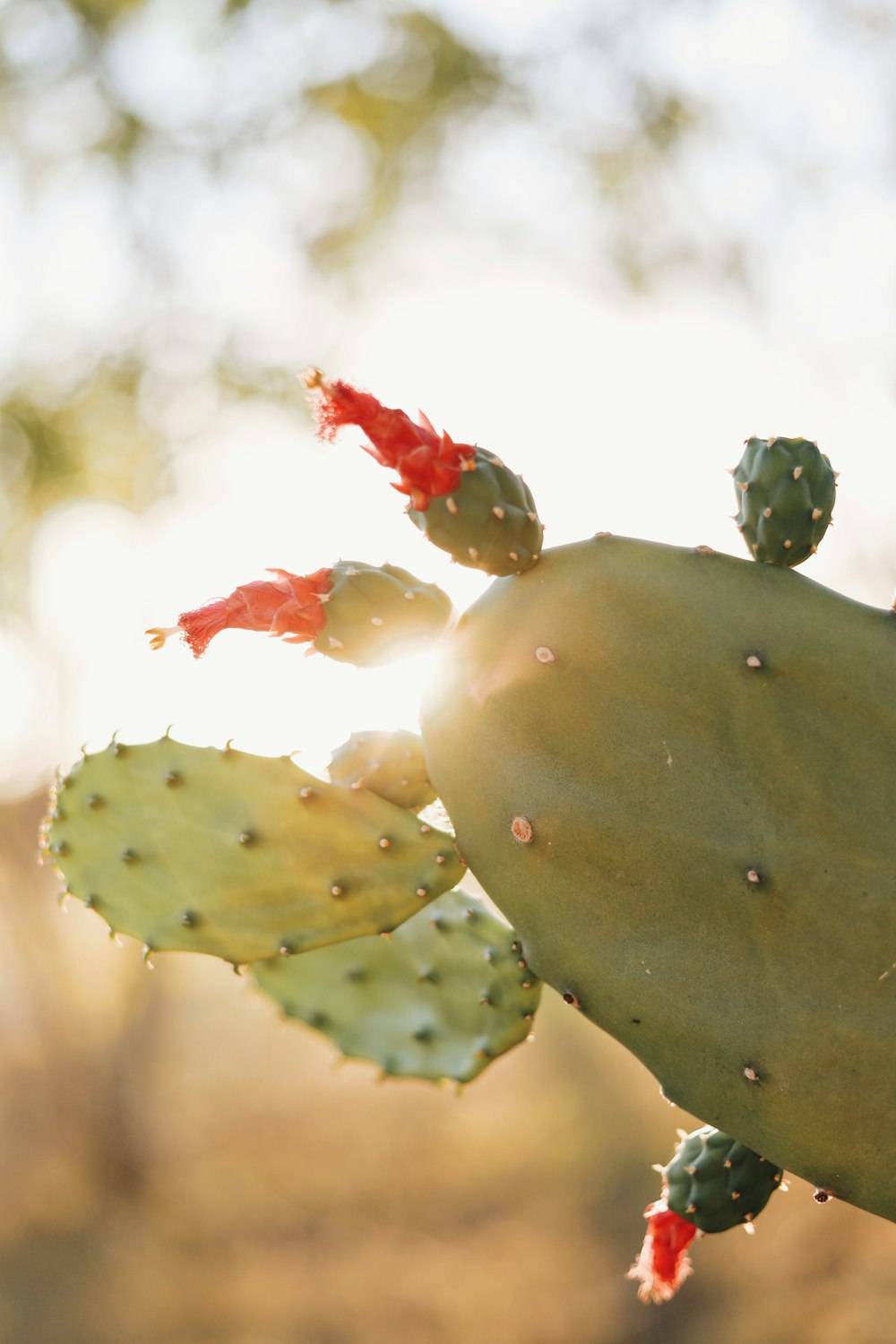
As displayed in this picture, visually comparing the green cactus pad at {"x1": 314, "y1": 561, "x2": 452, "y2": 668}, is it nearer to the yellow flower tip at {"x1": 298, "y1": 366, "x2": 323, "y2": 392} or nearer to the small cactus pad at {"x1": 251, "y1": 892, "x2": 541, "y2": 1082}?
the yellow flower tip at {"x1": 298, "y1": 366, "x2": 323, "y2": 392}

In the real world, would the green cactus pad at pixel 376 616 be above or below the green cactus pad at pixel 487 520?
below

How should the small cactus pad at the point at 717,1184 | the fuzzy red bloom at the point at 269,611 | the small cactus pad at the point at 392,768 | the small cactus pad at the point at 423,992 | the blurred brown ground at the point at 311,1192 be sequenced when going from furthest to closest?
the blurred brown ground at the point at 311,1192
the small cactus pad at the point at 423,992
the small cactus pad at the point at 392,768
the small cactus pad at the point at 717,1184
the fuzzy red bloom at the point at 269,611

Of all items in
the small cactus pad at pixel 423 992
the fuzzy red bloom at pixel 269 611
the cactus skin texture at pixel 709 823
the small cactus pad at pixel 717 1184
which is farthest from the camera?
the small cactus pad at pixel 423 992

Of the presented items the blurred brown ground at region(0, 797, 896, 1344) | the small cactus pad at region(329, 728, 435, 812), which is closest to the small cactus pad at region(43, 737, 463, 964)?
the small cactus pad at region(329, 728, 435, 812)

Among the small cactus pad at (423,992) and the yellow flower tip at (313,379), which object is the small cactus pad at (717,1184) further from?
the yellow flower tip at (313,379)

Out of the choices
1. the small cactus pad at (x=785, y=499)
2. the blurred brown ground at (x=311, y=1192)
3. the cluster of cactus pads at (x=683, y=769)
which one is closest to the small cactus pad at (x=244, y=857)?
the cluster of cactus pads at (x=683, y=769)

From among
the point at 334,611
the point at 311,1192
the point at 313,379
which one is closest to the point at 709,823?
the point at 334,611

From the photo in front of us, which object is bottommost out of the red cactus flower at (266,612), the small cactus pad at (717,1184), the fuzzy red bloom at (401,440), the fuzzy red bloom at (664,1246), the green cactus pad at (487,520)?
the fuzzy red bloom at (664,1246)

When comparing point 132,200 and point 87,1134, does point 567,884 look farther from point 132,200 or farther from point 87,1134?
point 87,1134
